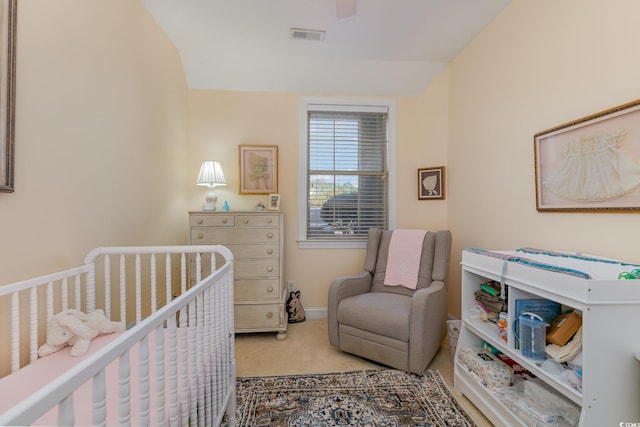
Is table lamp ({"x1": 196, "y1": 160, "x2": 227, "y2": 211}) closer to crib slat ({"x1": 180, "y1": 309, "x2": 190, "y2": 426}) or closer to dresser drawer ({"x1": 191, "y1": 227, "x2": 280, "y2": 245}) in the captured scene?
dresser drawer ({"x1": 191, "y1": 227, "x2": 280, "y2": 245})

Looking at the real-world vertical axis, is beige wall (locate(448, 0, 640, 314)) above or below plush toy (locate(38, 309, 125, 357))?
above

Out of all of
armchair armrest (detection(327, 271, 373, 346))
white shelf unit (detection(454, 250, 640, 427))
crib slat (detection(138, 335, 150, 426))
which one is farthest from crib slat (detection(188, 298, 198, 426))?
white shelf unit (detection(454, 250, 640, 427))

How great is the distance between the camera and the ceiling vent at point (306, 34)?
225 centimetres

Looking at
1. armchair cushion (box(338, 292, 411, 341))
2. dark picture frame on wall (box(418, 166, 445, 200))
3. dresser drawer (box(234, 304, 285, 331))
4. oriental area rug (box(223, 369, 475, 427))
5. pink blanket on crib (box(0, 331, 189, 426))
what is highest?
dark picture frame on wall (box(418, 166, 445, 200))

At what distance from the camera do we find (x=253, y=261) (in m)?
2.42

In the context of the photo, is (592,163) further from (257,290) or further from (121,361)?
(257,290)

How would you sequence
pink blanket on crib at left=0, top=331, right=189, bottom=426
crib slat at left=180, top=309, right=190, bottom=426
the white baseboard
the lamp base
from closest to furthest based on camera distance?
pink blanket on crib at left=0, top=331, right=189, bottom=426 < crib slat at left=180, top=309, right=190, bottom=426 < the lamp base < the white baseboard

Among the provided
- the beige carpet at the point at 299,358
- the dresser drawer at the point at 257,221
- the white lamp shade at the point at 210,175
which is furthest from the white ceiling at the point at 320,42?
the beige carpet at the point at 299,358

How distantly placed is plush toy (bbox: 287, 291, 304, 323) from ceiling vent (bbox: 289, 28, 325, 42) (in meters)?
2.41

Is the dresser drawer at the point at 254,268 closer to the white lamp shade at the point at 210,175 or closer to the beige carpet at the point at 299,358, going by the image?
the beige carpet at the point at 299,358

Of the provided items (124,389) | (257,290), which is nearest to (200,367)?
(124,389)

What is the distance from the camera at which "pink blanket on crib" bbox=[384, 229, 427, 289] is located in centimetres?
237

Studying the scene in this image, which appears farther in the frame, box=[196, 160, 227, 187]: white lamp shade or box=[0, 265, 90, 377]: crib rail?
box=[196, 160, 227, 187]: white lamp shade

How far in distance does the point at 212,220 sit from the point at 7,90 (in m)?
1.44
